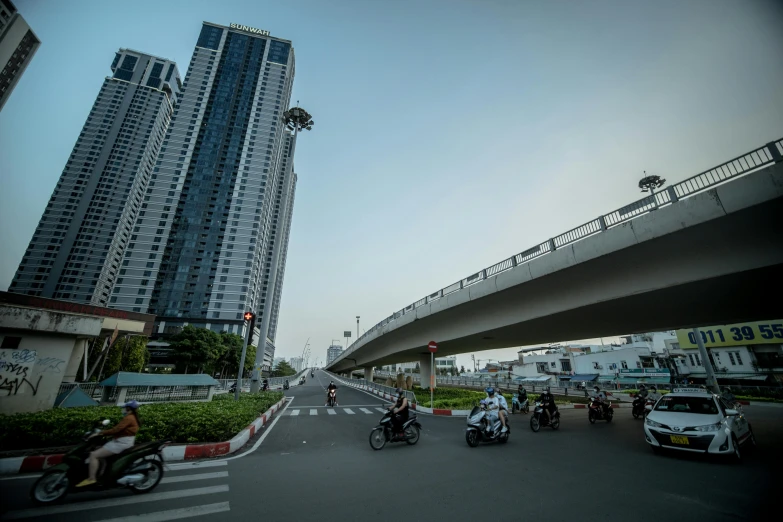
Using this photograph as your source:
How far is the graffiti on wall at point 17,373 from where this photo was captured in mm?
9250

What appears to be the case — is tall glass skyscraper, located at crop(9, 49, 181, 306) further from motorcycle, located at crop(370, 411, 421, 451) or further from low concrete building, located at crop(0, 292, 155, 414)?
motorcycle, located at crop(370, 411, 421, 451)

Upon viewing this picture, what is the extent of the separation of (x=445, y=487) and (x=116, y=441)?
5.76 metres

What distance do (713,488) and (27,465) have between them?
13.0 meters

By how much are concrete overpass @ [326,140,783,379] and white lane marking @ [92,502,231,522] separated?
1197cm

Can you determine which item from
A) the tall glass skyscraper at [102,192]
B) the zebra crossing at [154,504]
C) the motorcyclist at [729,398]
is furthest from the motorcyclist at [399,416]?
the tall glass skyscraper at [102,192]


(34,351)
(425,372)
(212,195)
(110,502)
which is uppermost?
(212,195)

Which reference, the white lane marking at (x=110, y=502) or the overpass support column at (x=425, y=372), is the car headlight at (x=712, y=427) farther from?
the overpass support column at (x=425, y=372)

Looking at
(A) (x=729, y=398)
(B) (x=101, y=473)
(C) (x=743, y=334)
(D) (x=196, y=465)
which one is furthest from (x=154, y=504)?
(C) (x=743, y=334)

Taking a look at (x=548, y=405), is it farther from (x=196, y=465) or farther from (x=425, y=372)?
(x=425, y=372)

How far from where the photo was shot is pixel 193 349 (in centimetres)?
4512

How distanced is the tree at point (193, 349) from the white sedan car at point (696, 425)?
52.6 metres

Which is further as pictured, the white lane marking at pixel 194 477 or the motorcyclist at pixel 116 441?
Answer: the white lane marking at pixel 194 477

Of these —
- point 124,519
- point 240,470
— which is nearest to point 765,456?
point 240,470

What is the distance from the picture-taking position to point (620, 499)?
4.89m
